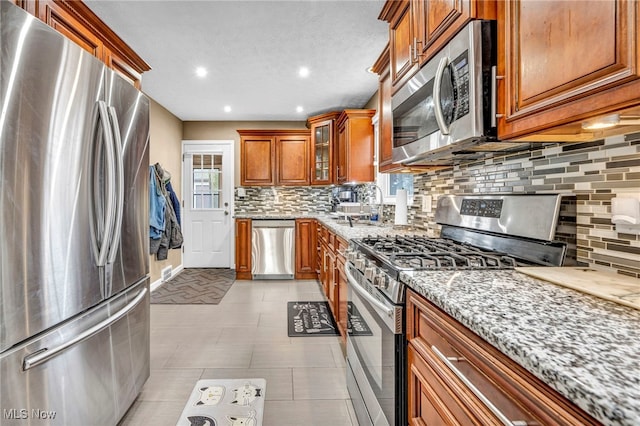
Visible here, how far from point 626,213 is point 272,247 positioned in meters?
4.10

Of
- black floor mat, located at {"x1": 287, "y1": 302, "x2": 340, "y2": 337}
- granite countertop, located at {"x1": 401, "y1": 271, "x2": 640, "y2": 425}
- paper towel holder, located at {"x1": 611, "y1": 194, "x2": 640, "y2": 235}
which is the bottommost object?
black floor mat, located at {"x1": 287, "y1": 302, "x2": 340, "y2": 337}

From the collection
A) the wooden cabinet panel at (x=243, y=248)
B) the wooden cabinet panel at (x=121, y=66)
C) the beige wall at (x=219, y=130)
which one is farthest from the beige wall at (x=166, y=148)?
the wooden cabinet panel at (x=121, y=66)

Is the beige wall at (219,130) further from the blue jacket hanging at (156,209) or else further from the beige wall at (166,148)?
the blue jacket hanging at (156,209)

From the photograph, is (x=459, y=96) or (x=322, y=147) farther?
(x=322, y=147)

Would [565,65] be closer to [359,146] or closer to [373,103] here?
[359,146]

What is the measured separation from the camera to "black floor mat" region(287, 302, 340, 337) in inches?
112

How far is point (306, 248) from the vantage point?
15.4 ft

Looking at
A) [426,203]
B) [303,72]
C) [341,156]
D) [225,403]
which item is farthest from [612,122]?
[341,156]

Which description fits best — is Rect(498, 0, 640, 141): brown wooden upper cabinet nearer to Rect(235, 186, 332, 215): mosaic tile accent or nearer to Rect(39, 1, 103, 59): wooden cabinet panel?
Rect(39, 1, 103, 59): wooden cabinet panel

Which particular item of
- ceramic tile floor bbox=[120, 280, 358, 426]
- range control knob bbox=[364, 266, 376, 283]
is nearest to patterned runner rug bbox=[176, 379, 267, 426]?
ceramic tile floor bbox=[120, 280, 358, 426]

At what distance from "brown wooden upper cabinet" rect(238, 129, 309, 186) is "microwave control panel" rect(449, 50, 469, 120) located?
13.0ft

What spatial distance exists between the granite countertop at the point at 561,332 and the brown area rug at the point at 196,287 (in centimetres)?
331

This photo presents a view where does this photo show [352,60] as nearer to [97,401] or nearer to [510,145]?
[510,145]

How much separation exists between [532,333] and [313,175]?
181 inches
